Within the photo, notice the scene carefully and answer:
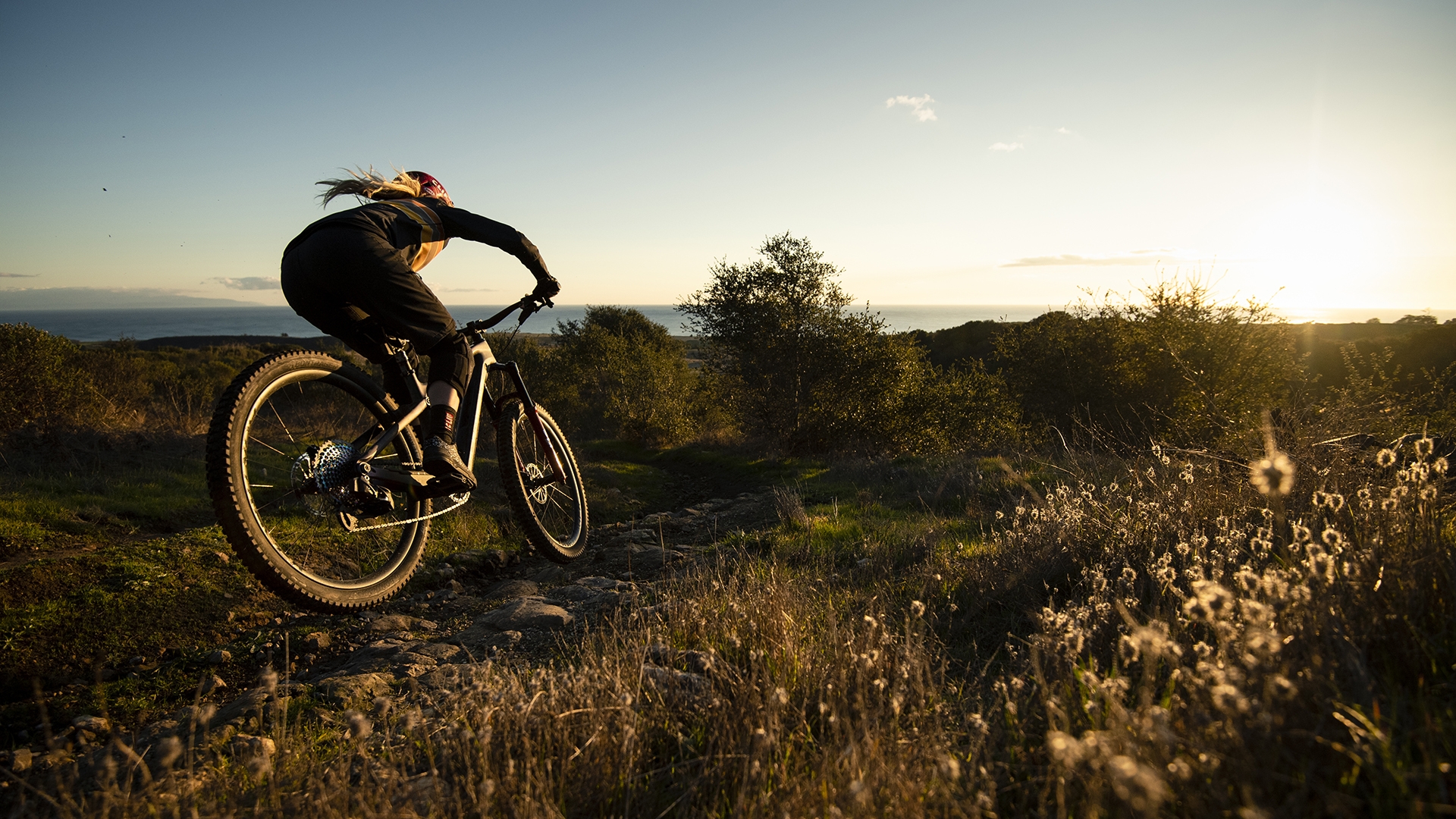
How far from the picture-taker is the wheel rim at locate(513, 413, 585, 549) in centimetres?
505

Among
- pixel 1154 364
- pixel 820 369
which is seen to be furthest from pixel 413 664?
pixel 1154 364

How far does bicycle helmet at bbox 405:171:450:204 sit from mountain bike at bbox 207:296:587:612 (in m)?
0.84

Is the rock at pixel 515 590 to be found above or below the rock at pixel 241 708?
below

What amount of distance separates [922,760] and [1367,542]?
1.93m

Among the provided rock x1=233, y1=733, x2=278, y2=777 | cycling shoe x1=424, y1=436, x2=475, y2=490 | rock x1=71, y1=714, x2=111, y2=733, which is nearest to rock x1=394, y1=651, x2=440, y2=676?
rock x1=233, y1=733, x2=278, y2=777

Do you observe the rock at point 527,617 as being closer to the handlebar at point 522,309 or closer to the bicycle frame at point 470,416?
the bicycle frame at point 470,416

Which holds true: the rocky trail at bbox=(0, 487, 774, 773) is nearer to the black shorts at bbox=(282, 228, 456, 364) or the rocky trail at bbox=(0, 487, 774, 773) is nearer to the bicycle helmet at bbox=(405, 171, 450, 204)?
the black shorts at bbox=(282, 228, 456, 364)

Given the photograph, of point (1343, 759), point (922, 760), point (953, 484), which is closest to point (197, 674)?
point (922, 760)

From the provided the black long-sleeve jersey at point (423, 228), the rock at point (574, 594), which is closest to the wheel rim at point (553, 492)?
the rock at point (574, 594)

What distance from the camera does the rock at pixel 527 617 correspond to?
11.8 ft

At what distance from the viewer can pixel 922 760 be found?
1713 mm

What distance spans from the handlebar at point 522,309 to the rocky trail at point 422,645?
186cm

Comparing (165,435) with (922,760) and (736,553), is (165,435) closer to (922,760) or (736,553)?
(736,553)

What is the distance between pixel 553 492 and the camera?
5.86m
